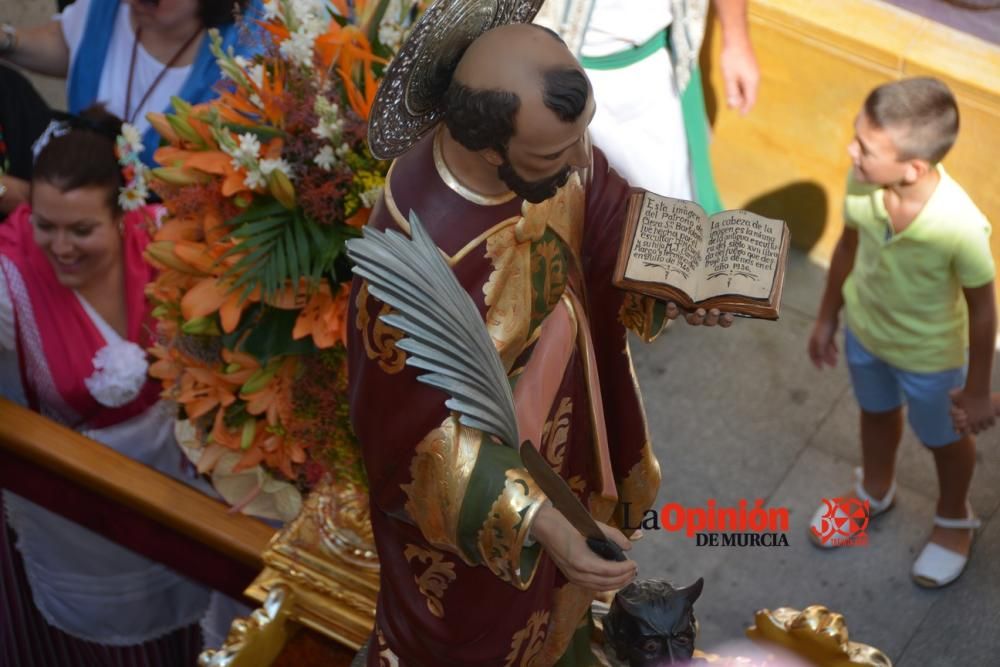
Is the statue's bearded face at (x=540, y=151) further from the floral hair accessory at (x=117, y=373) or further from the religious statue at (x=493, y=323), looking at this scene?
the floral hair accessory at (x=117, y=373)

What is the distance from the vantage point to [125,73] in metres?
3.84

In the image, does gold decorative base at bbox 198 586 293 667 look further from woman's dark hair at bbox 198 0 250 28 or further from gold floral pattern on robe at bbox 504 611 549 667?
woman's dark hair at bbox 198 0 250 28

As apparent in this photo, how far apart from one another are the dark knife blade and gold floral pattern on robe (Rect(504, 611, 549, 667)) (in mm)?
324

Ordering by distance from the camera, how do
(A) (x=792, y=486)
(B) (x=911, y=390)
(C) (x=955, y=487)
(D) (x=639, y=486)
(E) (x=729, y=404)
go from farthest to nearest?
(E) (x=729, y=404) → (A) (x=792, y=486) → (C) (x=955, y=487) → (B) (x=911, y=390) → (D) (x=639, y=486)

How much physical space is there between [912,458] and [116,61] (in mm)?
2362

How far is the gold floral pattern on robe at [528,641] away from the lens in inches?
87.1

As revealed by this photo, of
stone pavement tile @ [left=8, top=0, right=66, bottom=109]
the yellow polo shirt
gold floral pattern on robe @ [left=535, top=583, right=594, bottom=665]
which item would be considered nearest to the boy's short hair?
the yellow polo shirt

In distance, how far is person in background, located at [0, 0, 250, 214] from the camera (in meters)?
3.68

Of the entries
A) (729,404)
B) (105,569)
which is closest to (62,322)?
(105,569)

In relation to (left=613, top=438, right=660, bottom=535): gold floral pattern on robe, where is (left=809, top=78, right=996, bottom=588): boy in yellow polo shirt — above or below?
below

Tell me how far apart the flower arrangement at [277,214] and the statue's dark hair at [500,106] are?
2.42ft

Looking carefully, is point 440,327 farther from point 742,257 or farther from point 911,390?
point 911,390

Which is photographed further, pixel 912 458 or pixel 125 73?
pixel 912 458

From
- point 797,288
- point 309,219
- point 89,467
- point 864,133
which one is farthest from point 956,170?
point 89,467
